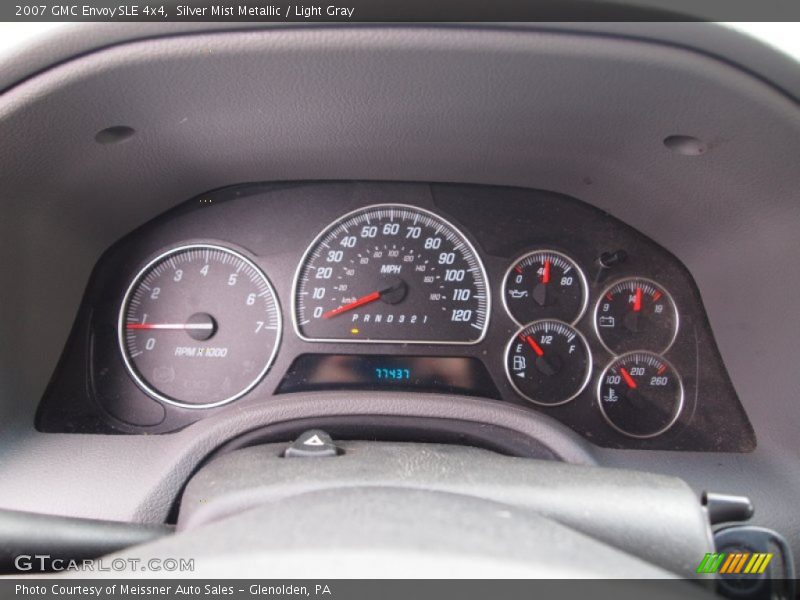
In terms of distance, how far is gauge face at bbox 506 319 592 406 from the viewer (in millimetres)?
2637

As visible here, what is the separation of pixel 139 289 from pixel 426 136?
49.0 inches

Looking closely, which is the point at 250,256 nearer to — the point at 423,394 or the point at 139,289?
the point at 139,289

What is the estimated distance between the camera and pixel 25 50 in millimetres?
1726

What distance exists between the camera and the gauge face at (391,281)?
2678mm

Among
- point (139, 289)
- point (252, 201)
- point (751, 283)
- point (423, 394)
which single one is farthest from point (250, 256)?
point (751, 283)

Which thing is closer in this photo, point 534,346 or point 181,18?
Result: point 181,18

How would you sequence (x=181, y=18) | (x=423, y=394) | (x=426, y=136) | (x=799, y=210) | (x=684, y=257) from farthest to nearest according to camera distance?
(x=684, y=257) < (x=423, y=394) < (x=426, y=136) < (x=799, y=210) < (x=181, y=18)

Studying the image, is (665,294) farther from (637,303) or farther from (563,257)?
(563,257)

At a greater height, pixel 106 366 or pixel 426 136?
pixel 426 136

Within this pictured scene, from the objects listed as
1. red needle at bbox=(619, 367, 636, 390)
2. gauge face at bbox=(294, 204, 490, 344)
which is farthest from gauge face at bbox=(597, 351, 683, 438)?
gauge face at bbox=(294, 204, 490, 344)

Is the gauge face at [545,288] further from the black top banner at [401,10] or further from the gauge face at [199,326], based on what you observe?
the black top banner at [401,10]

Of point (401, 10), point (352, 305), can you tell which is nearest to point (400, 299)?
point (352, 305)

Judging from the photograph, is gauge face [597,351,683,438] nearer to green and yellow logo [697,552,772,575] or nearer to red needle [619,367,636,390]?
red needle [619,367,636,390]

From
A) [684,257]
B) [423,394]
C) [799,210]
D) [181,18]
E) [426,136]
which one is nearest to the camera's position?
[181,18]
